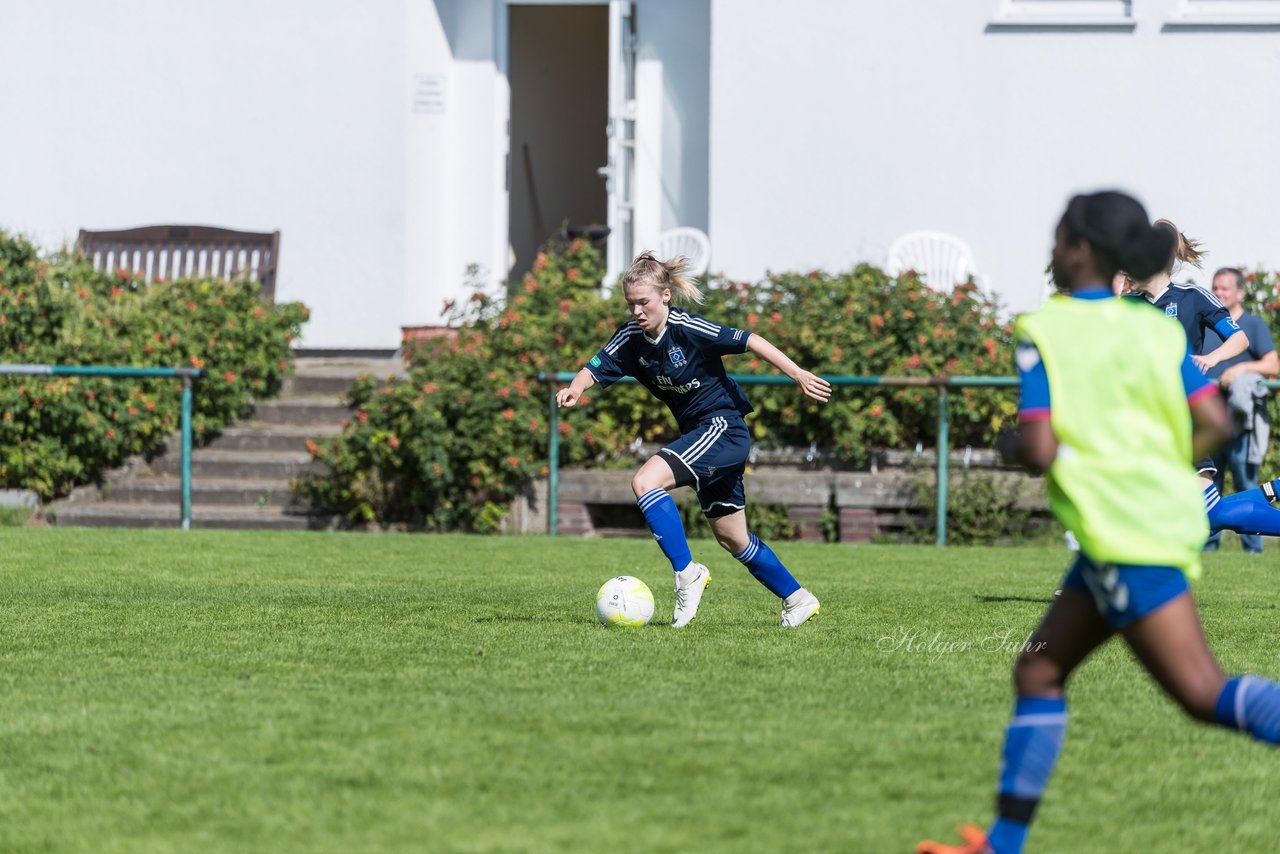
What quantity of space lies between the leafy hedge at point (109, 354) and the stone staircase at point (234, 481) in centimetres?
17

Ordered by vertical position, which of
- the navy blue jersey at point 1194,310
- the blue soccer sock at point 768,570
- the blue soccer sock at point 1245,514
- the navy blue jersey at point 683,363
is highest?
the navy blue jersey at point 1194,310

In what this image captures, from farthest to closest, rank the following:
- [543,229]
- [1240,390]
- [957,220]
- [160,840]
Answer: [543,229], [957,220], [1240,390], [160,840]

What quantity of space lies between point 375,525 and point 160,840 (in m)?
9.64

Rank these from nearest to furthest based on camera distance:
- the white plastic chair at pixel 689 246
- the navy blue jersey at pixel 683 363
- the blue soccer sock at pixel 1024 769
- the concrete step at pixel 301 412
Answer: the blue soccer sock at pixel 1024 769
the navy blue jersey at pixel 683 363
the concrete step at pixel 301 412
the white plastic chair at pixel 689 246

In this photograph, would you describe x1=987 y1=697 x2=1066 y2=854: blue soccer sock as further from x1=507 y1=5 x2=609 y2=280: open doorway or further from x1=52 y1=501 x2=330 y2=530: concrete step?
x1=507 y1=5 x2=609 y2=280: open doorway

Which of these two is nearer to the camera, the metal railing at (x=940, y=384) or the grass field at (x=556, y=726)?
the grass field at (x=556, y=726)

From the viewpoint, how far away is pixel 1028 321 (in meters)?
3.76

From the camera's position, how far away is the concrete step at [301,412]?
14.5 metres

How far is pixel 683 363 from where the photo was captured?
7.79 meters

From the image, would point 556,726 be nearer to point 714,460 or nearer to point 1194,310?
point 714,460

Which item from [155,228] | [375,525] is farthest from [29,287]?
[375,525]

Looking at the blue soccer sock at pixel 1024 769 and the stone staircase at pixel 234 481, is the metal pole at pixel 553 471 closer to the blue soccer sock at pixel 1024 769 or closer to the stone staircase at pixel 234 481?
the stone staircase at pixel 234 481

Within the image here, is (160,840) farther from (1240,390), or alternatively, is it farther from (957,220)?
(957,220)

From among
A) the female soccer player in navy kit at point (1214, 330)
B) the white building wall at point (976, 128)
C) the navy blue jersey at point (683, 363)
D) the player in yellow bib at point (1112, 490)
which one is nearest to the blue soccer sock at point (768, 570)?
the navy blue jersey at point (683, 363)
